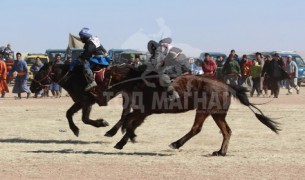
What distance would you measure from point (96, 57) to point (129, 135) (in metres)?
2.04

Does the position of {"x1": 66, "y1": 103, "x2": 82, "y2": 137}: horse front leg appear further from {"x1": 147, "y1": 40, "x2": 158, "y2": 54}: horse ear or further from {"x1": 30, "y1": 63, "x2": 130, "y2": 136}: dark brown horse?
{"x1": 147, "y1": 40, "x2": 158, "y2": 54}: horse ear

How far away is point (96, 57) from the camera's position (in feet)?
43.0

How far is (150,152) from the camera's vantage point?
11516 mm

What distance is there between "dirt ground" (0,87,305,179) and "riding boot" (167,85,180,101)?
2.83ft

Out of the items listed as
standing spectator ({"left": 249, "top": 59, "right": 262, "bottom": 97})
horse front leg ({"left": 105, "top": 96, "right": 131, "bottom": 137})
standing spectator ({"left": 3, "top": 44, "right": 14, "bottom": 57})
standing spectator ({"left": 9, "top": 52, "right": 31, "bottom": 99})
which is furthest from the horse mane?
standing spectator ({"left": 3, "top": 44, "right": 14, "bottom": 57})

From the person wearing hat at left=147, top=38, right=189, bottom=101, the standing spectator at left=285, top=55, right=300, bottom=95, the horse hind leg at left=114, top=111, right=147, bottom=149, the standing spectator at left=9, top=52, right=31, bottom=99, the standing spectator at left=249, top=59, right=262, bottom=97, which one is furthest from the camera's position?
the standing spectator at left=285, top=55, right=300, bottom=95

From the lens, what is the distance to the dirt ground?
9297mm

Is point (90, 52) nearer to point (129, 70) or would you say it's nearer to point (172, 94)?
point (129, 70)

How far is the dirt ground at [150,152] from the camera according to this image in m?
9.30

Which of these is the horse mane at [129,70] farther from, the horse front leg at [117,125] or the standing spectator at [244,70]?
the standing spectator at [244,70]

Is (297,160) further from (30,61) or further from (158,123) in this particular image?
(30,61)

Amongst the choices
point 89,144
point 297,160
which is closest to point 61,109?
point 89,144

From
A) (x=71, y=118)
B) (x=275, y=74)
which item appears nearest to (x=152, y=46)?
(x=71, y=118)

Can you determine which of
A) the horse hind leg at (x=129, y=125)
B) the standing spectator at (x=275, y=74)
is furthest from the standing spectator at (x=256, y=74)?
the horse hind leg at (x=129, y=125)
